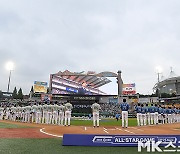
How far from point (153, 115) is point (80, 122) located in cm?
989

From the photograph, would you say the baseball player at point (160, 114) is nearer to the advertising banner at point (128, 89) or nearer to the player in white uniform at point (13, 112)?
the player in white uniform at point (13, 112)

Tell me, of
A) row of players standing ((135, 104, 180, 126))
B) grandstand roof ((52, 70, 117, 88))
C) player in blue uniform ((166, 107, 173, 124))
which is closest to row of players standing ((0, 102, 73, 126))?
row of players standing ((135, 104, 180, 126))

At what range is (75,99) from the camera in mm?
55844

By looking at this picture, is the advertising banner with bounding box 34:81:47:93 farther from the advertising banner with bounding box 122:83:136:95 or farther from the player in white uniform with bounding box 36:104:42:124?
the player in white uniform with bounding box 36:104:42:124

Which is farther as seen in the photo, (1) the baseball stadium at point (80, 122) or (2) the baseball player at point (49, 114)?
(2) the baseball player at point (49, 114)

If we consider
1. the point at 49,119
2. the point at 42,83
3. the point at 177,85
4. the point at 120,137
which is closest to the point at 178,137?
the point at 120,137

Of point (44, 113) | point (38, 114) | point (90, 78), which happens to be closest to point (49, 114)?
point (44, 113)

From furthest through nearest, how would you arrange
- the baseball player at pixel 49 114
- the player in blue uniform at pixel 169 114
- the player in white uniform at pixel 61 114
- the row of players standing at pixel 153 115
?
the player in blue uniform at pixel 169 114 → the baseball player at pixel 49 114 → the row of players standing at pixel 153 115 → the player in white uniform at pixel 61 114

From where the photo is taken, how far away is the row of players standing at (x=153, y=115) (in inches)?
804

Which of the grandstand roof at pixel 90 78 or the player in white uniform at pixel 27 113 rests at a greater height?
the grandstand roof at pixel 90 78

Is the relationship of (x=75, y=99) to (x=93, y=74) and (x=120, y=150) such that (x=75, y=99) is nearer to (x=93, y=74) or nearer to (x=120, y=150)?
(x=93, y=74)

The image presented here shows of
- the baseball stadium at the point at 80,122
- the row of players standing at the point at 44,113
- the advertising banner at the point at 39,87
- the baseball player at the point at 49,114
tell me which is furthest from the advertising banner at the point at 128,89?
the baseball player at the point at 49,114

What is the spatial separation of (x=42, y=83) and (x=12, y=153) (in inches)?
2491

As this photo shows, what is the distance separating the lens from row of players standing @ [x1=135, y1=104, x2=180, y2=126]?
2042cm
